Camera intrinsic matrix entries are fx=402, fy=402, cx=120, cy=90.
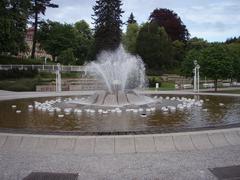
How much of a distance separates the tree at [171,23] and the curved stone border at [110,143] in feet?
222

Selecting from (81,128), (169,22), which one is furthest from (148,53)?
(81,128)

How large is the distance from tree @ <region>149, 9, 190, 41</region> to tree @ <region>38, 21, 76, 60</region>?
1920cm

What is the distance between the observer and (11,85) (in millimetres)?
36469

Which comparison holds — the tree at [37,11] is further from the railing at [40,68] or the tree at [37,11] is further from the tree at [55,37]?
the railing at [40,68]

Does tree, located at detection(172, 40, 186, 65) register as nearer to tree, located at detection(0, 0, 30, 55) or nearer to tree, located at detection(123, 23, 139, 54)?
tree, located at detection(123, 23, 139, 54)

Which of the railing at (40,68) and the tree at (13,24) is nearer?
the tree at (13,24)

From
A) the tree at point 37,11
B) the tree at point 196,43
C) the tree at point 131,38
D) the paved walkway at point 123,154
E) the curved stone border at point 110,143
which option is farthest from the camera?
the tree at point 196,43

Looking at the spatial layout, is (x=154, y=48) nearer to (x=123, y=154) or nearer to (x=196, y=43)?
(x=196, y=43)

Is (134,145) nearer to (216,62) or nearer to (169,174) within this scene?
(169,174)

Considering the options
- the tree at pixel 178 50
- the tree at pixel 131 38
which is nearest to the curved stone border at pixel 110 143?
the tree at pixel 131 38

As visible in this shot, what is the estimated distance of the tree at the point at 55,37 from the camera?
62.5 meters

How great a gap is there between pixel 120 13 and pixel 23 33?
72.5 feet

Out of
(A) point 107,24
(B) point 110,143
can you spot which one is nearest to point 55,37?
(A) point 107,24

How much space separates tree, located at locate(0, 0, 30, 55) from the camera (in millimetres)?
40938
